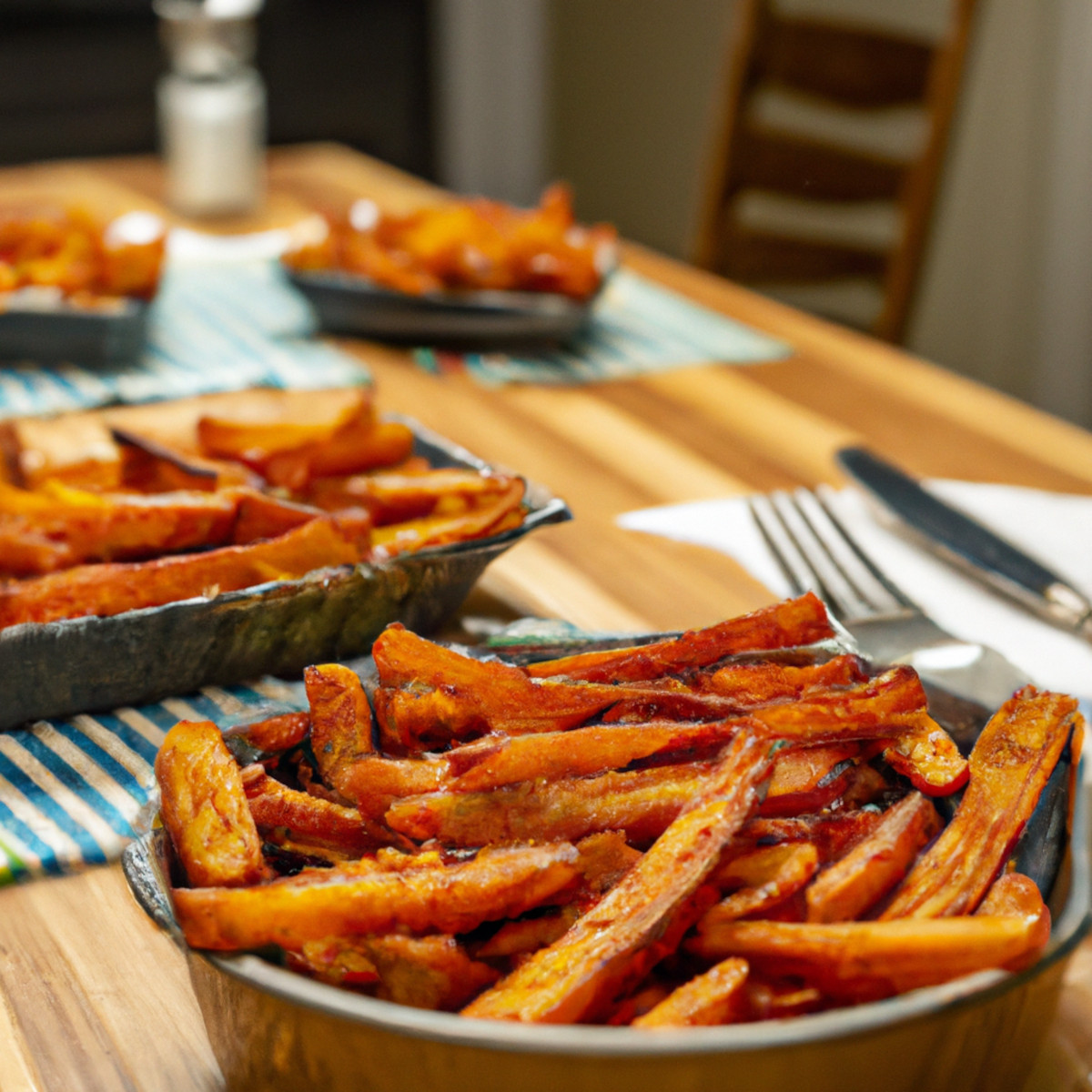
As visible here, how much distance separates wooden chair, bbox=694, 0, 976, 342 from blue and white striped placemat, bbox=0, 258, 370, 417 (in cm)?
107

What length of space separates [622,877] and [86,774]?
17.4 inches

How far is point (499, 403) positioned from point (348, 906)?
120 cm

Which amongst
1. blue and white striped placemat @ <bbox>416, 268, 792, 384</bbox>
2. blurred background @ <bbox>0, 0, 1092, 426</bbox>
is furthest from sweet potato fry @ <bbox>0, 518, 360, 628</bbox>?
blurred background @ <bbox>0, 0, 1092, 426</bbox>

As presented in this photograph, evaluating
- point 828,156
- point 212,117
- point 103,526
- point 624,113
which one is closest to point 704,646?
point 103,526

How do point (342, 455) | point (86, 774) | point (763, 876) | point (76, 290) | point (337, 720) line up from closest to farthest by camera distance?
point (763, 876) < point (337, 720) < point (86, 774) < point (342, 455) < point (76, 290)

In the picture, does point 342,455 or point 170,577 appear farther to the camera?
point 342,455

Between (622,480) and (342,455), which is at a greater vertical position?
(342,455)

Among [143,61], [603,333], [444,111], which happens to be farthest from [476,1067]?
[444,111]

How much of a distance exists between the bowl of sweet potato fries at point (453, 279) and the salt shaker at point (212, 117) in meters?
0.67

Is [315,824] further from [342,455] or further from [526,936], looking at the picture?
[342,455]

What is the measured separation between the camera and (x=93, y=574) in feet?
3.10

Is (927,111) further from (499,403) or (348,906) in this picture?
(348,906)

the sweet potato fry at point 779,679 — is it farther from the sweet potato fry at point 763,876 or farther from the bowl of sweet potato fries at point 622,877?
the sweet potato fry at point 763,876

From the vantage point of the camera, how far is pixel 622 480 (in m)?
1.49
